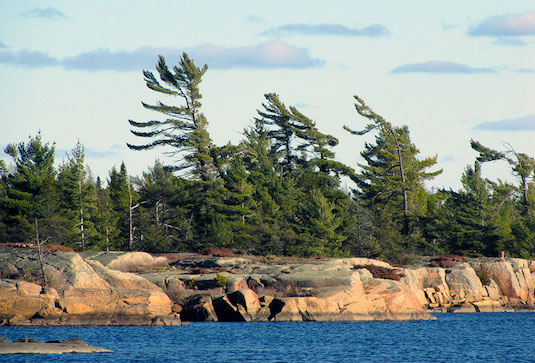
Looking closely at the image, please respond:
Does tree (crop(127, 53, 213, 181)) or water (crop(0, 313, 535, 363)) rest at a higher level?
tree (crop(127, 53, 213, 181))

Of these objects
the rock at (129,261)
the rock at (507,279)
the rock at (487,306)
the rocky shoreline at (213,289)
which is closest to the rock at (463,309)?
the rocky shoreline at (213,289)

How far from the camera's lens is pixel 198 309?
48.4 meters

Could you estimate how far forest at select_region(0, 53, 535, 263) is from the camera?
2692 inches

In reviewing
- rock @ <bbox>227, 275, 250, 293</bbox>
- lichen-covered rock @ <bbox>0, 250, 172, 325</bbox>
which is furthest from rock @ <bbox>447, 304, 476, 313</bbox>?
lichen-covered rock @ <bbox>0, 250, 172, 325</bbox>

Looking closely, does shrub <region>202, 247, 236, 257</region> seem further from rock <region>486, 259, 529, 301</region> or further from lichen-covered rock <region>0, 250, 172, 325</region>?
rock <region>486, 259, 529, 301</region>

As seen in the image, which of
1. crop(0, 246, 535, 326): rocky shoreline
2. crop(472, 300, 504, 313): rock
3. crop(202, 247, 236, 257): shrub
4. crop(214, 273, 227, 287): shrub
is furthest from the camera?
crop(472, 300, 504, 313): rock

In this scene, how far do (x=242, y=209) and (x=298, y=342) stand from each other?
3170 cm

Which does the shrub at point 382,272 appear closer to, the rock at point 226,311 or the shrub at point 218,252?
the shrub at point 218,252

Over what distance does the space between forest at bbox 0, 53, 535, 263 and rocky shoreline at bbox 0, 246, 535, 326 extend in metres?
7.65

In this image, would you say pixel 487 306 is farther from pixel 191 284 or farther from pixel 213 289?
pixel 191 284

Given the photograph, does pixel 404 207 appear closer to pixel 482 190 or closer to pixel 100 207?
pixel 482 190

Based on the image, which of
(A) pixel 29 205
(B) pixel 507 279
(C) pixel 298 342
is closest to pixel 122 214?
(A) pixel 29 205

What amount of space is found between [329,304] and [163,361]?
1840 cm

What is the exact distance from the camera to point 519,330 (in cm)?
4919
